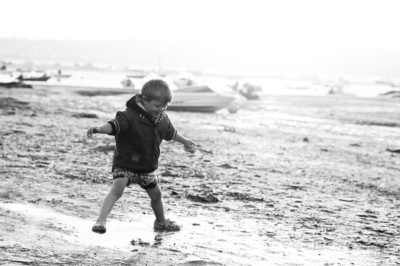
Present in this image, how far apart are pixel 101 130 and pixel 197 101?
1835 centimetres

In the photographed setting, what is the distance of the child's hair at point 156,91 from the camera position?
4914mm

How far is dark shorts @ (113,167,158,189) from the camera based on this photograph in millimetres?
5012

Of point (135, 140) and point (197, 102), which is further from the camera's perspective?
point (197, 102)

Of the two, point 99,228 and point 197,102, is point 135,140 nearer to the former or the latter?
point 99,228

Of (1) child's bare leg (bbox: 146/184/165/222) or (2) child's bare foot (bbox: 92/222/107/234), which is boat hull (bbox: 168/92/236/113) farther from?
(2) child's bare foot (bbox: 92/222/107/234)

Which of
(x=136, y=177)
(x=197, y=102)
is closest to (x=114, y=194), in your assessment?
(x=136, y=177)

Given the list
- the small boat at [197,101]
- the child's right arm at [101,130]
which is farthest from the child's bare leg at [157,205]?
the small boat at [197,101]

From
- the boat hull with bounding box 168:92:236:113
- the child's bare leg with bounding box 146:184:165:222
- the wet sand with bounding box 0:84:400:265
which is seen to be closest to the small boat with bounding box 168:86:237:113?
the boat hull with bounding box 168:92:236:113

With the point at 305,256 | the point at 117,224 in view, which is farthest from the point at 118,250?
the point at 305,256

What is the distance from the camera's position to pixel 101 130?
15.3ft

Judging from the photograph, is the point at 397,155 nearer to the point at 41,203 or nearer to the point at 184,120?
the point at 184,120

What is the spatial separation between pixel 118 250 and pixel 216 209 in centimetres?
190

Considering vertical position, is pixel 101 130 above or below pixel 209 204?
above

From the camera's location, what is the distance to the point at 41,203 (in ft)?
18.9
